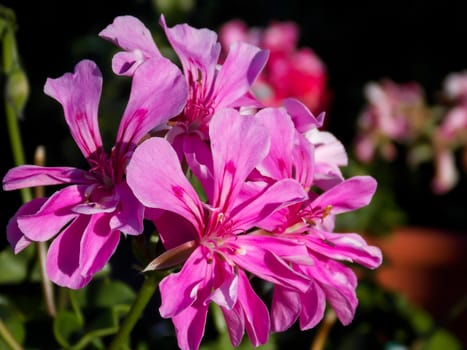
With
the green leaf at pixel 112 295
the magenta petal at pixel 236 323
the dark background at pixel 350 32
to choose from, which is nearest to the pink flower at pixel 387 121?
the dark background at pixel 350 32

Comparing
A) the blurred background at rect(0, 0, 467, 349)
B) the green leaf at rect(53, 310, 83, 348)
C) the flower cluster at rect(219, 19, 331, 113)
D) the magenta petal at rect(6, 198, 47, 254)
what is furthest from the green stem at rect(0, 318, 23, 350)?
the flower cluster at rect(219, 19, 331, 113)

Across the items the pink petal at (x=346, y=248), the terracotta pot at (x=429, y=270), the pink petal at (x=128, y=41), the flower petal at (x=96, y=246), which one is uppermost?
the pink petal at (x=128, y=41)

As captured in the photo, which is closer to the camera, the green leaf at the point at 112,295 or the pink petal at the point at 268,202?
the pink petal at the point at 268,202

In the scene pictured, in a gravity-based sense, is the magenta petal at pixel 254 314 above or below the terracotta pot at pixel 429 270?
above

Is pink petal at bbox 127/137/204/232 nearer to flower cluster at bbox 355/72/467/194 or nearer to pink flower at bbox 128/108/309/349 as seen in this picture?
pink flower at bbox 128/108/309/349

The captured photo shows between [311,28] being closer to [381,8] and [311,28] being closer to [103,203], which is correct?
[381,8]

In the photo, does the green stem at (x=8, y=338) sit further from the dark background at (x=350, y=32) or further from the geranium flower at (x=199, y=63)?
the dark background at (x=350, y=32)

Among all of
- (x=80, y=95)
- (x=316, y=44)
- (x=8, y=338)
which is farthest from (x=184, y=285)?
(x=316, y=44)

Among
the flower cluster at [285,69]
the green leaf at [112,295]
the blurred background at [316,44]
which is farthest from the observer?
the flower cluster at [285,69]
